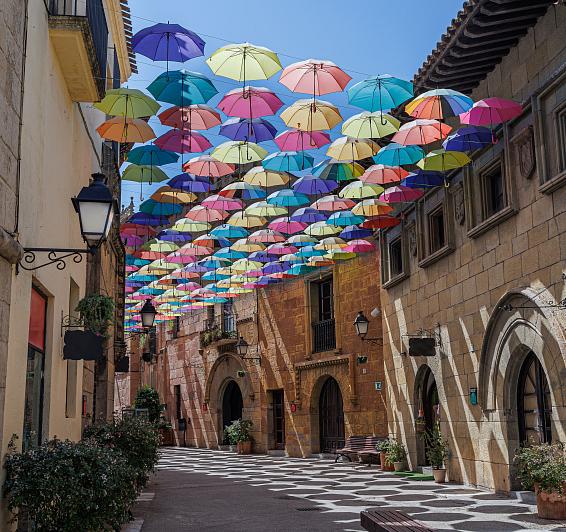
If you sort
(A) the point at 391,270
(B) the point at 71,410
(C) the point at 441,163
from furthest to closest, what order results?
(A) the point at 391,270 → (C) the point at 441,163 → (B) the point at 71,410

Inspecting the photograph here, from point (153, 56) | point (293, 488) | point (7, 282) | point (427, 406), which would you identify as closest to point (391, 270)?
point (427, 406)

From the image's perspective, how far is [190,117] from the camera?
11.4 meters

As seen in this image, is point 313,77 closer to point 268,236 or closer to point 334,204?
point 334,204

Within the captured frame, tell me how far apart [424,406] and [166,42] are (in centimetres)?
1013

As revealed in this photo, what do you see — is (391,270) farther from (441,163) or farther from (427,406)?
(441,163)

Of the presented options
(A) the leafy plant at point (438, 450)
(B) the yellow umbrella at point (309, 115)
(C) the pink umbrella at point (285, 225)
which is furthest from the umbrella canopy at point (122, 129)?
(A) the leafy plant at point (438, 450)

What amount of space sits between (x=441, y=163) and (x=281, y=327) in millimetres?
13928

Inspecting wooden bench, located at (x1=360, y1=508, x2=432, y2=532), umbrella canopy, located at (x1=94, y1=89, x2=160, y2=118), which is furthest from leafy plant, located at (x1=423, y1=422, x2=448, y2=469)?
umbrella canopy, located at (x1=94, y1=89, x2=160, y2=118)

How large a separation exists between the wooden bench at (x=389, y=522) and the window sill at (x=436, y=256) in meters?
6.90

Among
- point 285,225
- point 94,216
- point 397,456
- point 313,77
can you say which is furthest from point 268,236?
point 94,216

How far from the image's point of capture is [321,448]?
76.7 feet

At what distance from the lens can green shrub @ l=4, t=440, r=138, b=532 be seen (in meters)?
6.17

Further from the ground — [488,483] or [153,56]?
[153,56]

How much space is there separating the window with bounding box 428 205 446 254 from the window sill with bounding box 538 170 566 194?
4969 mm
